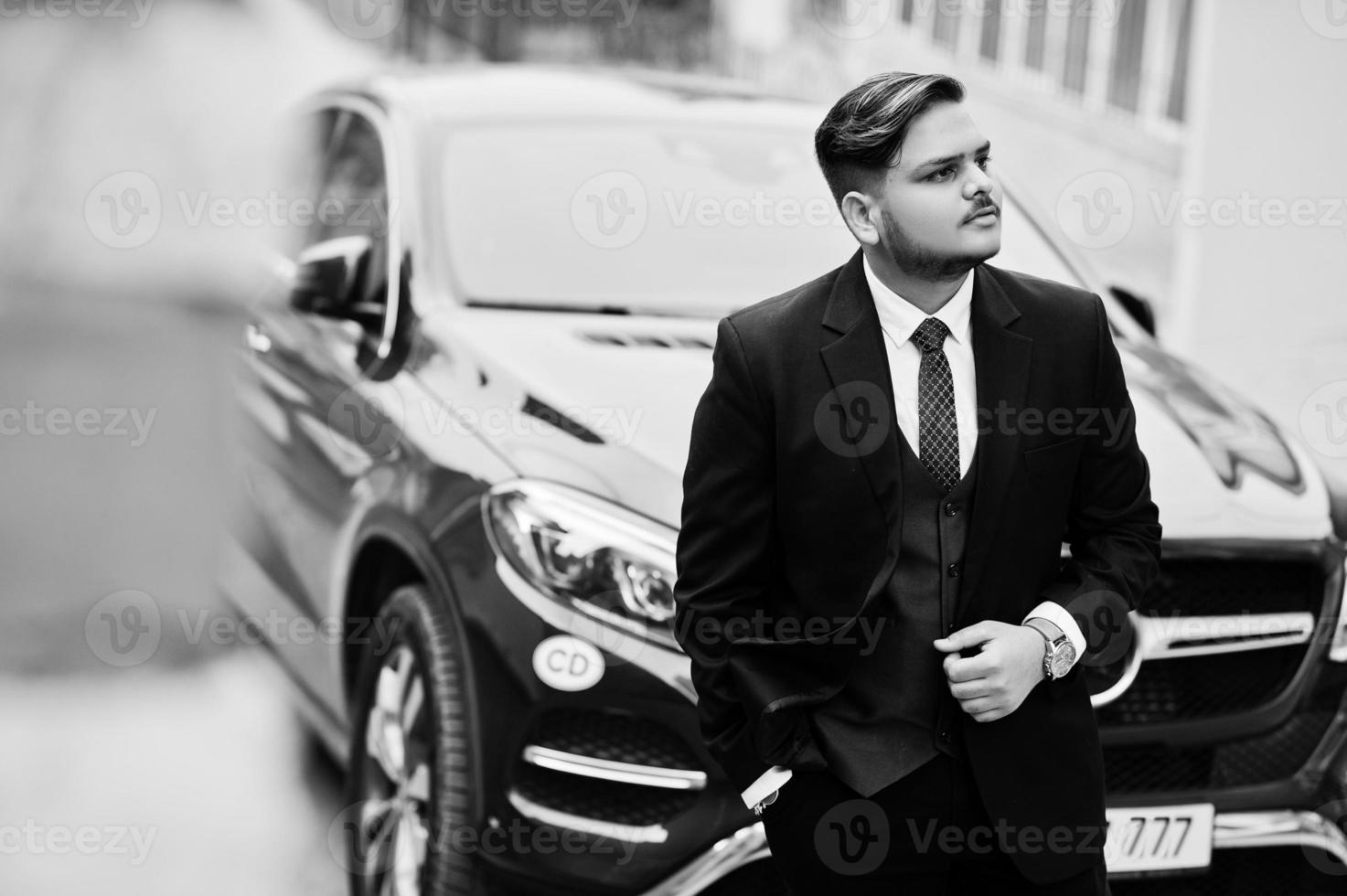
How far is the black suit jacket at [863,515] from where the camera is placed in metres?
2.17

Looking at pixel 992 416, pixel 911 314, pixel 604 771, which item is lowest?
pixel 604 771

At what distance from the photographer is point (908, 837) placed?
2.16 metres

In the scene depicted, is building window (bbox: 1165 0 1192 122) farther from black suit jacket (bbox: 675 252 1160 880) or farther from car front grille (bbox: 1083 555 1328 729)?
black suit jacket (bbox: 675 252 1160 880)

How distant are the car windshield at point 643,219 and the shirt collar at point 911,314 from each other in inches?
69.4

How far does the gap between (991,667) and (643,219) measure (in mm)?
2345

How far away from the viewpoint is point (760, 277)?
4164 millimetres

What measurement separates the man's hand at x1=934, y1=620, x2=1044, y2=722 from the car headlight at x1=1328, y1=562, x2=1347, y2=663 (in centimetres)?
139

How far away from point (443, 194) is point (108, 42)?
12.9 meters

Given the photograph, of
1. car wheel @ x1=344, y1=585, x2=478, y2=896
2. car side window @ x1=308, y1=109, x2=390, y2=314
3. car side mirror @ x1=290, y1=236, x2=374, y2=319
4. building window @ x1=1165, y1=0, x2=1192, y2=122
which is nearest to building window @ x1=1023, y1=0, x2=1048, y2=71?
building window @ x1=1165, y1=0, x2=1192, y2=122

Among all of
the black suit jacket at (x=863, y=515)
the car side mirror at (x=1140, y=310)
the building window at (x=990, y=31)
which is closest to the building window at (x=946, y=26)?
the building window at (x=990, y=31)

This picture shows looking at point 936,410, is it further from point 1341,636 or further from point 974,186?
point 1341,636

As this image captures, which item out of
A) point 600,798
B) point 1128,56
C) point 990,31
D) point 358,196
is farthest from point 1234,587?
point 990,31

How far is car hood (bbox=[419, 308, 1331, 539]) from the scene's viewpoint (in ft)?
10.4

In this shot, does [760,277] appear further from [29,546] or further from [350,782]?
[29,546]
